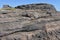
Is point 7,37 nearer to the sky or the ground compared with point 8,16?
nearer to the ground

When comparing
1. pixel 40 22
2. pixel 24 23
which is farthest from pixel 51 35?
pixel 24 23

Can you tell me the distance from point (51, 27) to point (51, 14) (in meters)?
4.60

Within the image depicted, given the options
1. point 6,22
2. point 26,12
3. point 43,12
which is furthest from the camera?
point 43,12

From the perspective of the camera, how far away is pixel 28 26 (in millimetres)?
21047

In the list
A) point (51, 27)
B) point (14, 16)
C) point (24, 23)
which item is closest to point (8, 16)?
point (14, 16)

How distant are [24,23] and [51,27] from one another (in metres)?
3.47

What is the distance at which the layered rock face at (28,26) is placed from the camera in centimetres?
1980

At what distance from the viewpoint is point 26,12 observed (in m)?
24.8

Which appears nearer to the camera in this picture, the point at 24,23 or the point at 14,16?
the point at 24,23

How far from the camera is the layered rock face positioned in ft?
65.0

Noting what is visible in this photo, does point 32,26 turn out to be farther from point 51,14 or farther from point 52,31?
point 51,14

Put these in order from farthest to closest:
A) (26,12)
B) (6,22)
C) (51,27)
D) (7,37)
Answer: (26,12) < (51,27) < (6,22) < (7,37)

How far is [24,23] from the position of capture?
70.8 ft

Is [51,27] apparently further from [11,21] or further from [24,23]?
[11,21]
